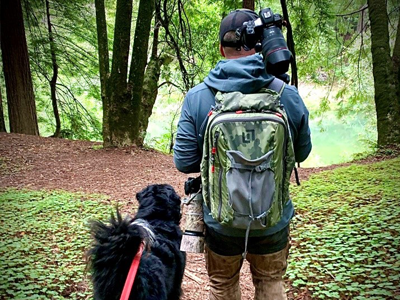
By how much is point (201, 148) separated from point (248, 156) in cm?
37

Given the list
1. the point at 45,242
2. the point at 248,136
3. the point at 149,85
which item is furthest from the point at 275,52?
the point at 149,85

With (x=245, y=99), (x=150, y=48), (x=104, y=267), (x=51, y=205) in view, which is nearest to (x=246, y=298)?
(x=104, y=267)

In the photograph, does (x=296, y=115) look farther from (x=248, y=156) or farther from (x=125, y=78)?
(x=125, y=78)

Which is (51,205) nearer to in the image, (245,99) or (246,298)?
(246,298)

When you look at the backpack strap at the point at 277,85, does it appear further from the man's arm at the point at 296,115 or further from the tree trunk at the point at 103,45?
the tree trunk at the point at 103,45

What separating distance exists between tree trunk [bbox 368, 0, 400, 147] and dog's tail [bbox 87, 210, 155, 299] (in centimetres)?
778

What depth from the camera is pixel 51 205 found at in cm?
493

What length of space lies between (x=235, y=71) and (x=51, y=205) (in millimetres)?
4059

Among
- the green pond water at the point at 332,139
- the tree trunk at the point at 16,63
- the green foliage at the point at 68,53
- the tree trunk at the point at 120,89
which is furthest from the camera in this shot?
the green pond water at the point at 332,139

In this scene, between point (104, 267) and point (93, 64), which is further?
point (93, 64)

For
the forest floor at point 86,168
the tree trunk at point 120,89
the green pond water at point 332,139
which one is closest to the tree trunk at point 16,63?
the forest floor at point 86,168

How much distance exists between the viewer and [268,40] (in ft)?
5.93

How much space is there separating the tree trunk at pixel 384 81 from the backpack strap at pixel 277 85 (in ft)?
24.4

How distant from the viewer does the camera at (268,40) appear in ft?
5.75
